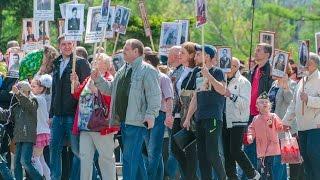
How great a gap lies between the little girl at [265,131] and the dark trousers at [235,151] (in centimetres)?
50

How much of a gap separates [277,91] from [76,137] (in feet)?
10.1

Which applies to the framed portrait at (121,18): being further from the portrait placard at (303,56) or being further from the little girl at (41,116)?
the portrait placard at (303,56)

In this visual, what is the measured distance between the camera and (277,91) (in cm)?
1423

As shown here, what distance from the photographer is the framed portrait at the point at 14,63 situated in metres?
14.6

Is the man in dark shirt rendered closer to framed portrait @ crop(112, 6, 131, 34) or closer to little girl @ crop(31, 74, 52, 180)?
little girl @ crop(31, 74, 52, 180)

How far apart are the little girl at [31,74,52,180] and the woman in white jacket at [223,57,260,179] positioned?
7.85ft

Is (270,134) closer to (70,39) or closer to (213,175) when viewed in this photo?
(213,175)

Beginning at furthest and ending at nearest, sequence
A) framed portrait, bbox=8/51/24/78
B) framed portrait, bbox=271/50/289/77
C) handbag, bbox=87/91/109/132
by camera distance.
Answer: framed portrait, bbox=8/51/24/78
framed portrait, bbox=271/50/289/77
handbag, bbox=87/91/109/132

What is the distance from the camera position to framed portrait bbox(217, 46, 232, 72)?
13.6m

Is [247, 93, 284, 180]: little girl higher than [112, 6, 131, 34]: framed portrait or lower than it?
lower

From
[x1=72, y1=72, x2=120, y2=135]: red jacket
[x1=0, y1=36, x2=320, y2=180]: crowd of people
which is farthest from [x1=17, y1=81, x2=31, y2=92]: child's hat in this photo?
[x1=72, y1=72, x2=120, y2=135]: red jacket

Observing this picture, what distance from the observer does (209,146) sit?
492 inches

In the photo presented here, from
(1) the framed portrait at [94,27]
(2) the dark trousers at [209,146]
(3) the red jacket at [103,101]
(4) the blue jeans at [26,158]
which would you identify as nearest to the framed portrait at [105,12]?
(1) the framed portrait at [94,27]

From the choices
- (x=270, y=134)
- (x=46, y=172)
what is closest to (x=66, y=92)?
(x=46, y=172)
